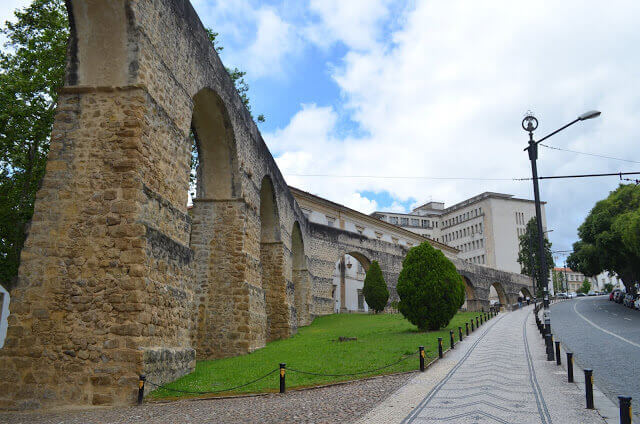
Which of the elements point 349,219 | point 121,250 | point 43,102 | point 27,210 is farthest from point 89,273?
point 349,219

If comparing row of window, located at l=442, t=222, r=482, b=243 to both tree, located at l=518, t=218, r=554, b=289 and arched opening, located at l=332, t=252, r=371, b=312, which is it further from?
arched opening, located at l=332, t=252, r=371, b=312

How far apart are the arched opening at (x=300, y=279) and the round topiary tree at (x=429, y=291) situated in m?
8.20

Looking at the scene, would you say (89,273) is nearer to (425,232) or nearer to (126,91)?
(126,91)

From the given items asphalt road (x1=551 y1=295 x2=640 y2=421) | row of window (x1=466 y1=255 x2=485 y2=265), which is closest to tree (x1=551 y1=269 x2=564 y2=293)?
row of window (x1=466 y1=255 x2=485 y2=265)

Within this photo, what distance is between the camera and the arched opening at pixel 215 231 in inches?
497

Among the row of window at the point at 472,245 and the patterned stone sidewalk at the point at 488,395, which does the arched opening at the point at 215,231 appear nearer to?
the patterned stone sidewalk at the point at 488,395

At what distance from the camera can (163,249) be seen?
8195 mm

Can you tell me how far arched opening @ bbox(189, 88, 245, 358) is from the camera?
41.4ft

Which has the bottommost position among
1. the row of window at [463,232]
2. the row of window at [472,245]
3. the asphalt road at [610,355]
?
the asphalt road at [610,355]

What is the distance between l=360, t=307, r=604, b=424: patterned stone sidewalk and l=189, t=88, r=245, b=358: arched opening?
5.89 meters

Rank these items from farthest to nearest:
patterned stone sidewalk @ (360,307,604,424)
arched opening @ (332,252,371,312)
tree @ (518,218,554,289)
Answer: tree @ (518,218,554,289) < arched opening @ (332,252,371,312) < patterned stone sidewalk @ (360,307,604,424)

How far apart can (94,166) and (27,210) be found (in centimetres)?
920

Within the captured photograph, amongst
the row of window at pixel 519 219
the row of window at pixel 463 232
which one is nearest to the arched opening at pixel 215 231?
the row of window at pixel 463 232

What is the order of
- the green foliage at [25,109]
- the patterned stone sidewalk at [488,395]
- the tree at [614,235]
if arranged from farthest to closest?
the tree at [614,235], the green foliage at [25,109], the patterned stone sidewalk at [488,395]
